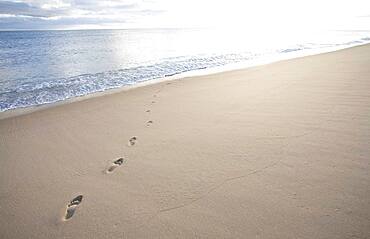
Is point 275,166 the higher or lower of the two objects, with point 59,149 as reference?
higher

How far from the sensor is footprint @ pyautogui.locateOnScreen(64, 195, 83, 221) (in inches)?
94.2

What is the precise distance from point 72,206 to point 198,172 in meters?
1.37

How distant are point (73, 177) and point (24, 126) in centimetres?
294

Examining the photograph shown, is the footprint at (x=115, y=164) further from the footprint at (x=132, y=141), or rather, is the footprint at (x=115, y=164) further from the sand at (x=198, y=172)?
the footprint at (x=132, y=141)

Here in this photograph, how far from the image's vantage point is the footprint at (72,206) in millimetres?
2394

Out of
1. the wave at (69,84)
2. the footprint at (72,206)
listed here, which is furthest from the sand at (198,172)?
the wave at (69,84)

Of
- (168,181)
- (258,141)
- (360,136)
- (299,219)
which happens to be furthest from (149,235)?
(360,136)

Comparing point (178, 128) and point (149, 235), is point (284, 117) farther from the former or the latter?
point (149, 235)

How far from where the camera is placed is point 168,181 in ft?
9.06

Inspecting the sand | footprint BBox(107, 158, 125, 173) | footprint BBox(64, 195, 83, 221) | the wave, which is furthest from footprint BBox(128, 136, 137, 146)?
the wave

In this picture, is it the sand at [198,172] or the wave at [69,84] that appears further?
the wave at [69,84]

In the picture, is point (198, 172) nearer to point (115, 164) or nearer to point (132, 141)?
point (115, 164)

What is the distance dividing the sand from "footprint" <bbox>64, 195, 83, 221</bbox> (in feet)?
0.04

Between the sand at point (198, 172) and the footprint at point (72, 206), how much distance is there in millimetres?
14
